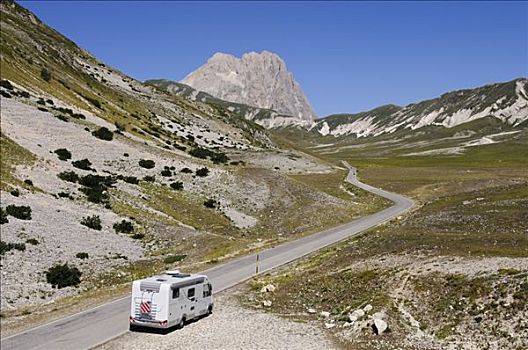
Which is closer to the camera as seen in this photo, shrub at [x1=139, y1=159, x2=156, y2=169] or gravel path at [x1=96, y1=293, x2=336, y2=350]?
gravel path at [x1=96, y1=293, x2=336, y2=350]

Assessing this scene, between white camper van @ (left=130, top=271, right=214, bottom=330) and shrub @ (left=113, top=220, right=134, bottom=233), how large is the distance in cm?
2428

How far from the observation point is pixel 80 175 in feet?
224

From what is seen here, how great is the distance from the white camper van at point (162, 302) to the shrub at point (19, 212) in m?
23.7

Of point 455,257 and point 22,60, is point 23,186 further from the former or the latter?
point 22,60

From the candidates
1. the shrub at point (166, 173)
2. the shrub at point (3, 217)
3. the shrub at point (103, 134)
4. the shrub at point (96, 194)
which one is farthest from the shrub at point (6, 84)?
the shrub at point (3, 217)

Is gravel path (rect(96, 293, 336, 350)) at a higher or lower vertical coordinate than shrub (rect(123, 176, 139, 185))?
lower

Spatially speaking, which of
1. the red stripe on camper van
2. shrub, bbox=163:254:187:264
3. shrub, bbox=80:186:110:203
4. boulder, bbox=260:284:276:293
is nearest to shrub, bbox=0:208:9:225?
shrub, bbox=80:186:110:203

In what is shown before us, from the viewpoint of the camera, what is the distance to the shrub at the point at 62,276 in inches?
1517

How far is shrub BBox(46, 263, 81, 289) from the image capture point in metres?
38.5

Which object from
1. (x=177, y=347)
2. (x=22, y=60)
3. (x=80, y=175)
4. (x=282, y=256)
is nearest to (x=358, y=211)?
(x=282, y=256)

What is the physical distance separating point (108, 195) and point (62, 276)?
24.9m

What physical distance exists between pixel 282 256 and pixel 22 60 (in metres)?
94.0

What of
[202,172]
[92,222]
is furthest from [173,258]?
[202,172]

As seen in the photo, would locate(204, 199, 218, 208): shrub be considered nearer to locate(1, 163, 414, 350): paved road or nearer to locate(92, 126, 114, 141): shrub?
locate(1, 163, 414, 350): paved road
